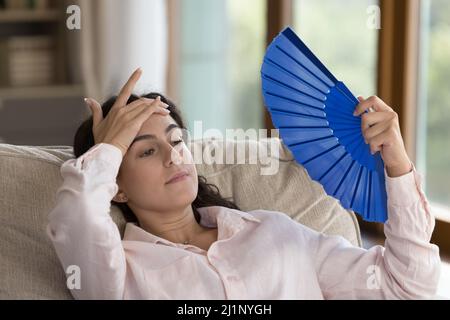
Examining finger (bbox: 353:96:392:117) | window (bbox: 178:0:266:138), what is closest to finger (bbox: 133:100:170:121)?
finger (bbox: 353:96:392:117)

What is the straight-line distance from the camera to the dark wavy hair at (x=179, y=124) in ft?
6.40

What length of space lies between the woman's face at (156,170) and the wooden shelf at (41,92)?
3.12 meters

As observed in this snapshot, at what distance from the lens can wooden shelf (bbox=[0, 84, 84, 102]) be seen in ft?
15.9

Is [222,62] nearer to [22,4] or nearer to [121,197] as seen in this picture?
[22,4]

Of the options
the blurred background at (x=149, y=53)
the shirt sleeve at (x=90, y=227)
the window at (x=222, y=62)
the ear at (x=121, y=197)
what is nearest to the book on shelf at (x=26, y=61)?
the blurred background at (x=149, y=53)

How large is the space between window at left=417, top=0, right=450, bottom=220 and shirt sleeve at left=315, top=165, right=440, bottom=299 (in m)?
1.61

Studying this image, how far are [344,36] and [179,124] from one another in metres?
2.13

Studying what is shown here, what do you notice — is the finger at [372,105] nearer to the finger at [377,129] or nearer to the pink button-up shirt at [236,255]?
the finger at [377,129]

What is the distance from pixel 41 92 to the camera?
4.93m

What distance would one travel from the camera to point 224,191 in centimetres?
215

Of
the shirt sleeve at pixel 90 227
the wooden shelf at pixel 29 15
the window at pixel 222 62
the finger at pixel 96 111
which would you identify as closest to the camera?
the shirt sleeve at pixel 90 227

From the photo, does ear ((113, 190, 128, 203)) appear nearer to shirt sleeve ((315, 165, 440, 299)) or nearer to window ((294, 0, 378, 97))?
shirt sleeve ((315, 165, 440, 299))

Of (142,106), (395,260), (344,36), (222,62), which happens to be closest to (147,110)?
(142,106)
